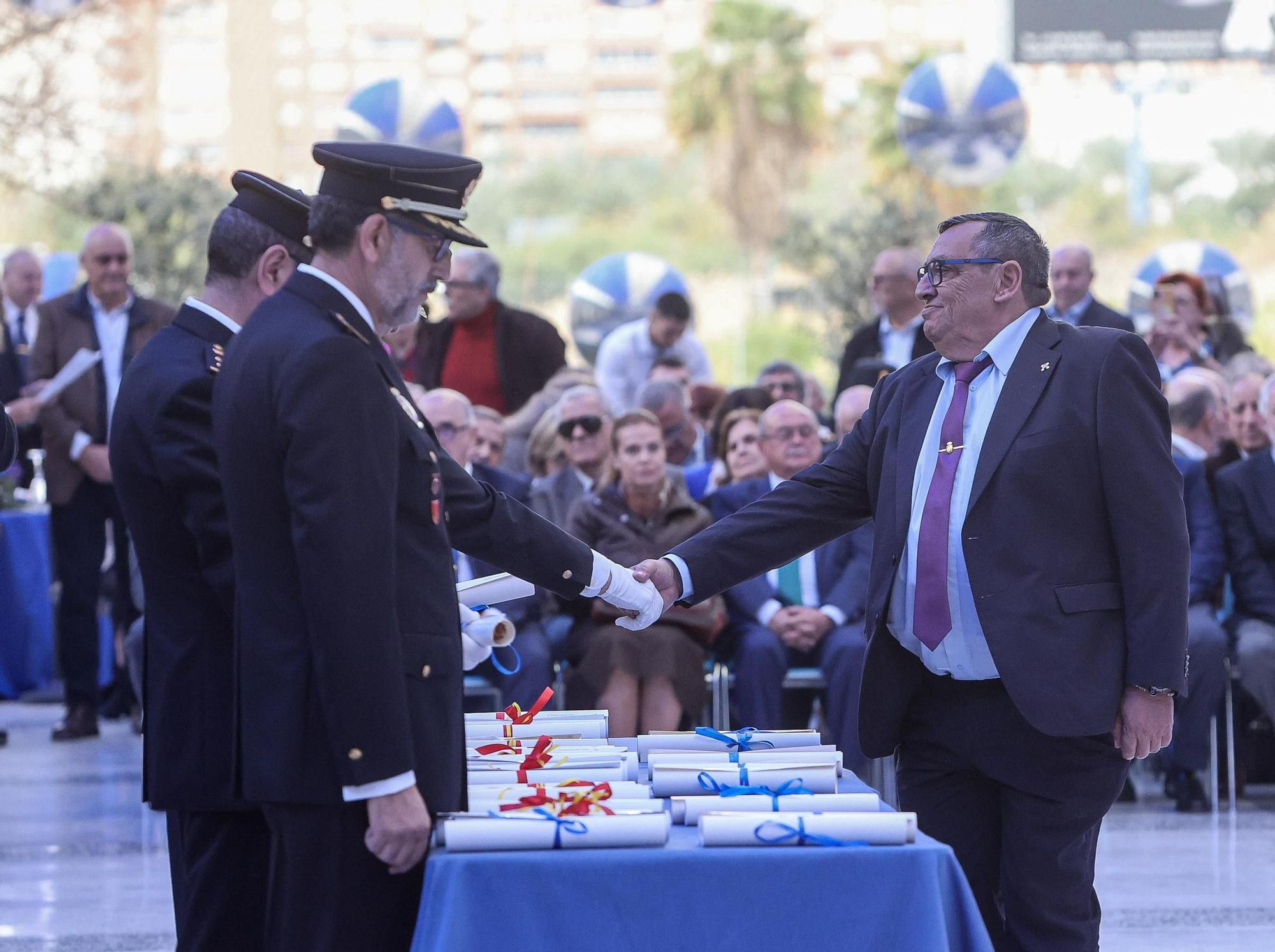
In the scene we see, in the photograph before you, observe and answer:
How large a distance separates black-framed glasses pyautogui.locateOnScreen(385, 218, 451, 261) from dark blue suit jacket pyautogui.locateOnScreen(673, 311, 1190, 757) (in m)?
1.16

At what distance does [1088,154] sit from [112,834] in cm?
5145

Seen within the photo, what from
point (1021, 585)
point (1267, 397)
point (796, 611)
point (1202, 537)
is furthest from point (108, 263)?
point (1021, 585)

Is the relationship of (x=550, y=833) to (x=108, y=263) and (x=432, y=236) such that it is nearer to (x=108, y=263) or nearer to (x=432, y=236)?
(x=432, y=236)

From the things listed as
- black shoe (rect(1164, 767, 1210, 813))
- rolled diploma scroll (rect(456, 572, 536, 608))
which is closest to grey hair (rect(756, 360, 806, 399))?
black shoe (rect(1164, 767, 1210, 813))

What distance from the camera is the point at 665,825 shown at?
2701 mm

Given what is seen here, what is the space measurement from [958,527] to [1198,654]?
12.2 feet

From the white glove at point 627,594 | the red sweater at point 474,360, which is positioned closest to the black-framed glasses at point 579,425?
the red sweater at point 474,360

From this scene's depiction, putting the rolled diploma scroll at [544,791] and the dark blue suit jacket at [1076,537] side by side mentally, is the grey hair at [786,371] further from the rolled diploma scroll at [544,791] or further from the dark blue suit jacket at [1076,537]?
the rolled diploma scroll at [544,791]

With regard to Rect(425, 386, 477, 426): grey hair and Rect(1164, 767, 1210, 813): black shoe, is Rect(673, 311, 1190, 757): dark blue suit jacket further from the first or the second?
Rect(1164, 767, 1210, 813): black shoe

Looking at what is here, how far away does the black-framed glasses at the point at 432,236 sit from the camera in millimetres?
2785

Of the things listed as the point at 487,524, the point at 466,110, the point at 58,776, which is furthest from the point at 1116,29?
the point at 466,110

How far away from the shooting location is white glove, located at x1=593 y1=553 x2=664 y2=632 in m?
3.43

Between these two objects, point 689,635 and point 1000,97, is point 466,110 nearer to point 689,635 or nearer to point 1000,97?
point 1000,97

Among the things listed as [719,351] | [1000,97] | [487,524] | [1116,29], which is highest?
[1116,29]
